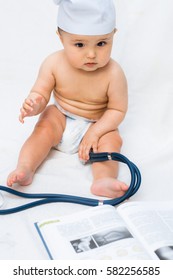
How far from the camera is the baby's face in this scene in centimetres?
142

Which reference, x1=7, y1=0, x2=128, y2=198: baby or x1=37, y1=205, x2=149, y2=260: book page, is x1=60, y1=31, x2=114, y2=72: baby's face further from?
x1=37, y1=205, x2=149, y2=260: book page

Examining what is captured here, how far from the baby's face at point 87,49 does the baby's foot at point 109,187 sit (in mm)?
346

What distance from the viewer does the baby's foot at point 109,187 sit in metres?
1.33

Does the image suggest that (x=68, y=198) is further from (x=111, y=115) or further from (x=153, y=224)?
(x=111, y=115)

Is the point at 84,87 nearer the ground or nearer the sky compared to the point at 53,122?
nearer the sky

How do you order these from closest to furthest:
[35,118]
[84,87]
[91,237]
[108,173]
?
[91,237]
[108,173]
[84,87]
[35,118]

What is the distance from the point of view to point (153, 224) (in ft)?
3.98

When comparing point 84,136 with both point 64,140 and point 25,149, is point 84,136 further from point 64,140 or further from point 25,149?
point 25,149

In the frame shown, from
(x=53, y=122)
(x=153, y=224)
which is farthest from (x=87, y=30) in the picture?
(x=153, y=224)

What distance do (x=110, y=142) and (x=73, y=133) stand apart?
5.1 inches

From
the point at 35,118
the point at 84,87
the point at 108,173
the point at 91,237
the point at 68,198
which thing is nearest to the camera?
the point at 91,237

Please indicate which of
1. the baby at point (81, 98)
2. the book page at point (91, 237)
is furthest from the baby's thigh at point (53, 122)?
the book page at point (91, 237)

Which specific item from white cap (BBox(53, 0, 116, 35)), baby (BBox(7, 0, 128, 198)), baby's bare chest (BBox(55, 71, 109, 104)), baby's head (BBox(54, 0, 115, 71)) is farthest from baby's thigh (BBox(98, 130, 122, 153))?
white cap (BBox(53, 0, 116, 35))

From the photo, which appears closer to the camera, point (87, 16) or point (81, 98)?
point (87, 16)
